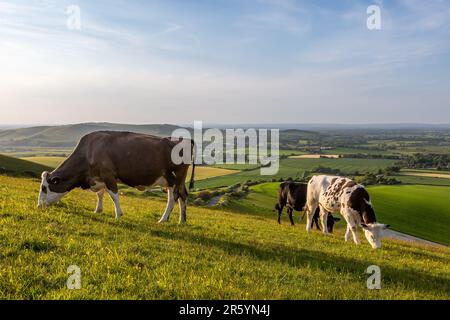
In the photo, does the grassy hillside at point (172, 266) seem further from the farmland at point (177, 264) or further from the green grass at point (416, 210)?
the green grass at point (416, 210)

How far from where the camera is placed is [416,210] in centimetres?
6022

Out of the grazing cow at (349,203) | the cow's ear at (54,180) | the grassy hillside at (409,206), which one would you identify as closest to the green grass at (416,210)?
the grassy hillside at (409,206)

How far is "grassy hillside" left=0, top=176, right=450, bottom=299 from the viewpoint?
5.80m

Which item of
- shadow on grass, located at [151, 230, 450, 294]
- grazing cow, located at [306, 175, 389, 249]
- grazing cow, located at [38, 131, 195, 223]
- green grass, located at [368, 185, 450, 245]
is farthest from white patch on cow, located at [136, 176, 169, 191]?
green grass, located at [368, 185, 450, 245]

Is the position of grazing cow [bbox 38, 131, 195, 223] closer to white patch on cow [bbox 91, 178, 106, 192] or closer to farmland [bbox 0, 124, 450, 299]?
white patch on cow [bbox 91, 178, 106, 192]

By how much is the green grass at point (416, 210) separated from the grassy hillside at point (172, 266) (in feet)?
144

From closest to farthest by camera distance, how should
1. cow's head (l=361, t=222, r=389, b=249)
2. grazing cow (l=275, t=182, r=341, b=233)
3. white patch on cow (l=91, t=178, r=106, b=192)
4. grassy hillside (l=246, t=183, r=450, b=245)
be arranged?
white patch on cow (l=91, t=178, r=106, b=192) < cow's head (l=361, t=222, r=389, b=249) < grazing cow (l=275, t=182, r=341, b=233) < grassy hillside (l=246, t=183, r=450, b=245)

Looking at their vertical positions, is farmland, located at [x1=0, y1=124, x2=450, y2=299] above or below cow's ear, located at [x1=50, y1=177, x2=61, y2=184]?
below

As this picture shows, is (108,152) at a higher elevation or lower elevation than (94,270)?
higher

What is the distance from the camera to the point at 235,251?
31.1 feet

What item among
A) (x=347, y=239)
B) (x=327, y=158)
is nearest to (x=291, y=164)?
(x=327, y=158)

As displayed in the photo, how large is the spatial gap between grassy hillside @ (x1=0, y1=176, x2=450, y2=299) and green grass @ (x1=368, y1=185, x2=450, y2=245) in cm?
4394

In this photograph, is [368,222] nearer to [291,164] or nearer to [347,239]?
[347,239]
